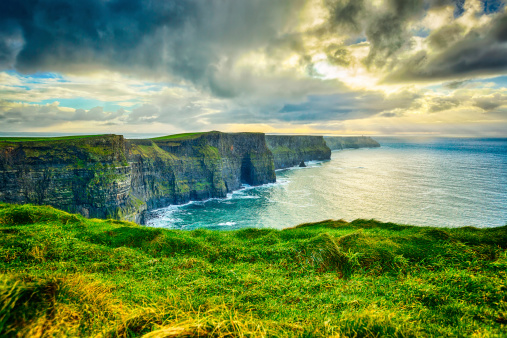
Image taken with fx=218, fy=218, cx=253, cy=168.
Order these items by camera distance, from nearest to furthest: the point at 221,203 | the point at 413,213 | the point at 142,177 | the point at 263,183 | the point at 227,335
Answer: the point at 227,335 → the point at 413,213 → the point at 142,177 → the point at 221,203 → the point at 263,183

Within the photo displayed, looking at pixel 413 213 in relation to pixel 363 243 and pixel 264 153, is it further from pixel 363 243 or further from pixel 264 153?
pixel 264 153

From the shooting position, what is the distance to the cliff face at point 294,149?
4995 inches

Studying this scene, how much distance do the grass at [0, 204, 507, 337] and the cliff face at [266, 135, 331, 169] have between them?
115406 mm

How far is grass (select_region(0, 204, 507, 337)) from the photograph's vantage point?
295 centimetres

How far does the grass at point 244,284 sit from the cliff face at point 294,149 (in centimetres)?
11541

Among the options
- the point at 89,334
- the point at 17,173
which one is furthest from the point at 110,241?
the point at 17,173

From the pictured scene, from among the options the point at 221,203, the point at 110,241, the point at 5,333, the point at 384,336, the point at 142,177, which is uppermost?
the point at 5,333

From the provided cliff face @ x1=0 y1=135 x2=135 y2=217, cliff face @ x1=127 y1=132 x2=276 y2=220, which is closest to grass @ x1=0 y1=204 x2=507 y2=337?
cliff face @ x1=0 y1=135 x2=135 y2=217

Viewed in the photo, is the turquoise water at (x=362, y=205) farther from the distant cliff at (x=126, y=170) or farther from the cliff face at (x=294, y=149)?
the cliff face at (x=294, y=149)

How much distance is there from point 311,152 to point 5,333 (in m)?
154

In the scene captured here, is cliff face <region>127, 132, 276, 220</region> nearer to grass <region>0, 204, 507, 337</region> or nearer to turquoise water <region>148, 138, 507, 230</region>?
turquoise water <region>148, 138, 507, 230</region>

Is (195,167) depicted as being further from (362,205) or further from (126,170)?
(362,205)

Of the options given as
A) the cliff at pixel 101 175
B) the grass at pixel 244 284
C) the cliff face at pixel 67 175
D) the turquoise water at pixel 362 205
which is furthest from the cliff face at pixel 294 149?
the grass at pixel 244 284

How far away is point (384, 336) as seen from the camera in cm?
284
